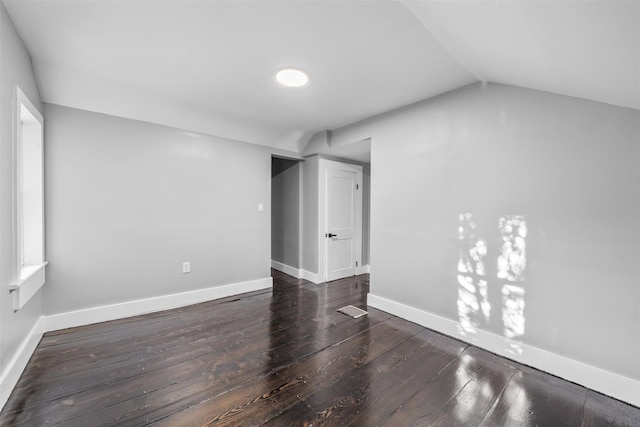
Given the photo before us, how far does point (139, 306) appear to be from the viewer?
3053 millimetres

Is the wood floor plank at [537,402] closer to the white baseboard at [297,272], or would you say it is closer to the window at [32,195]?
the white baseboard at [297,272]

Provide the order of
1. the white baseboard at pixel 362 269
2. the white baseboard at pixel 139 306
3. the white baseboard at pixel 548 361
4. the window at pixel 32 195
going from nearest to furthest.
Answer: the white baseboard at pixel 548 361, the window at pixel 32 195, the white baseboard at pixel 139 306, the white baseboard at pixel 362 269

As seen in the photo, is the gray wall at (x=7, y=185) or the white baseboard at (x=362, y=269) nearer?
the gray wall at (x=7, y=185)

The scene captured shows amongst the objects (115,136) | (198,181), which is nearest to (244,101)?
(198,181)

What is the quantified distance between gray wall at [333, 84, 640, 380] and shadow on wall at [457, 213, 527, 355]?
0.09 ft

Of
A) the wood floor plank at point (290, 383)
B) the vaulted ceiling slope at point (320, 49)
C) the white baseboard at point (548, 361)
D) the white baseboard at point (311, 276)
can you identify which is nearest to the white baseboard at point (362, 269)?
the white baseboard at point (311, 276)

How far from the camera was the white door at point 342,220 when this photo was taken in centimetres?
448

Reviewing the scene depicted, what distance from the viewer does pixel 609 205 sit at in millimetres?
1832

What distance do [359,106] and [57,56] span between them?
107 inches

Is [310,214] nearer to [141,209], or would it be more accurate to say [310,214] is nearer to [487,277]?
[141,209]

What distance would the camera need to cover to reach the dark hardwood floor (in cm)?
158

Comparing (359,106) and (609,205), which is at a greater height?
(359,106)

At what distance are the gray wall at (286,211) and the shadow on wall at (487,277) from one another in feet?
9.24

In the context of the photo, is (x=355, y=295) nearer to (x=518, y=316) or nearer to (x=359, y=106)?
(x=518, y=316)
